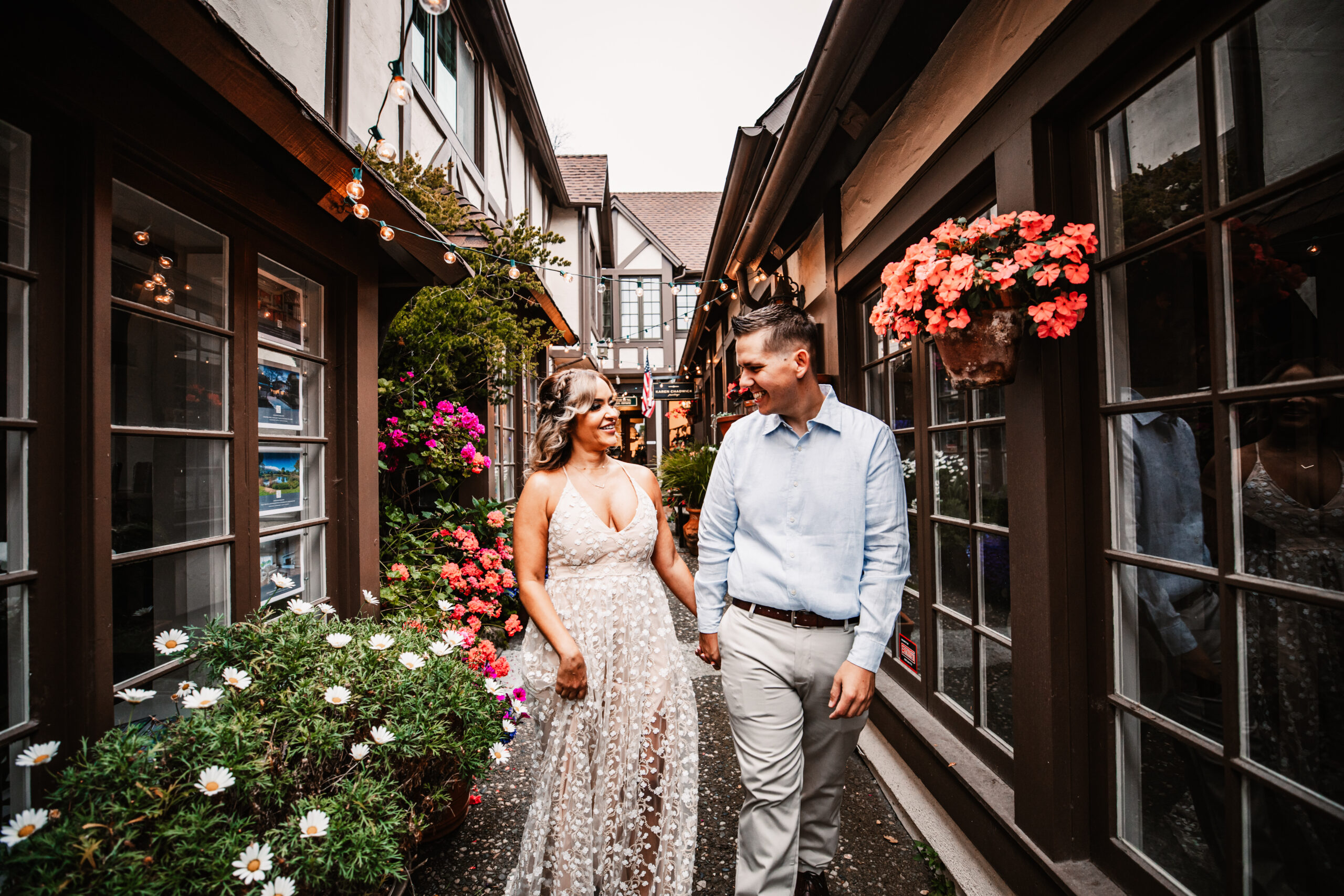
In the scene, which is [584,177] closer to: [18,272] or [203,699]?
[18,272]

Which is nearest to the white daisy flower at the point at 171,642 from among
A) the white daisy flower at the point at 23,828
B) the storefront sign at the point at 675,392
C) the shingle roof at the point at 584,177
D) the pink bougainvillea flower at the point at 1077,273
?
the white daisy flower at the point at 23,828

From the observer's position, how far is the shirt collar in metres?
1.93

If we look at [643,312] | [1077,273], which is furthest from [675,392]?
[1077,273]

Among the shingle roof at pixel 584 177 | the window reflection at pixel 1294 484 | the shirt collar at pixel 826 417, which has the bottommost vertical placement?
the window reflection at pixel 1294 484

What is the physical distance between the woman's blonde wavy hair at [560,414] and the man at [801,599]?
1.84 feet

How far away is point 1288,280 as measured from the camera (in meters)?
1.24

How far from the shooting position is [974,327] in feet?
5.78

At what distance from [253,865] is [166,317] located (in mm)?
1732

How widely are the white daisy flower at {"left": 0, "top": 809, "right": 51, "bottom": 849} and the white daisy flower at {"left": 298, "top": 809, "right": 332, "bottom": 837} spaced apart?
1.35 ft

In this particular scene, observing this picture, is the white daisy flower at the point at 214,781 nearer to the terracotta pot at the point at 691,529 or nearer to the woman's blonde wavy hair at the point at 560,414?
the woman's blonde wavy hair at the point at 560,414

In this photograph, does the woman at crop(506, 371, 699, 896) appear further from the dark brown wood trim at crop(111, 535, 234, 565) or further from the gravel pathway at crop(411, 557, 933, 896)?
the dark brown wood trim at crop(111, 535, 234, 565)

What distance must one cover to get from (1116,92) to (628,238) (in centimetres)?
1735

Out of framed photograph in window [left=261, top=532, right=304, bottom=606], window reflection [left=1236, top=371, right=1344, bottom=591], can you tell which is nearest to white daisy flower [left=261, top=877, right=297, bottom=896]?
framed photograph in window [left=261, top=532, right=304, bottom=606]

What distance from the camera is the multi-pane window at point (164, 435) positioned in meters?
1.90
